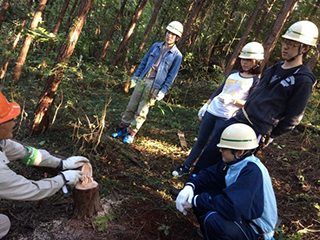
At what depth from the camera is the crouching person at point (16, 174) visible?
194 cm

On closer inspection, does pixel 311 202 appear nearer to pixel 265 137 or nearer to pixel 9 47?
pixel 265 137

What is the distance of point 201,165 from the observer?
9.45ft

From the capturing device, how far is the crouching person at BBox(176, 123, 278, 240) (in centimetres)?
192

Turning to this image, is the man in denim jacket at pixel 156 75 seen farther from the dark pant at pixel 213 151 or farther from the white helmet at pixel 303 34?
the white helmet at pixel 303 34

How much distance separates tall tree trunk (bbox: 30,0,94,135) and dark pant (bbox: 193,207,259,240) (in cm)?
263

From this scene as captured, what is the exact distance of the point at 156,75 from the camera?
13.1 feet

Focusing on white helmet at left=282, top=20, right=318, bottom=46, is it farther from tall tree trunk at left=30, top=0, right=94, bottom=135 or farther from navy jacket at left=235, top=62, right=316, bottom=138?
tall tree trunk at left=30, top=0, right=94, bottom=135

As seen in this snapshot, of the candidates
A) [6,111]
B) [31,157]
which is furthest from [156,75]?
[6,111]

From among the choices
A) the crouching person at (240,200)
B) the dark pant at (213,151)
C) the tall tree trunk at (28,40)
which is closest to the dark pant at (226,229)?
the crouching person at (240,200)

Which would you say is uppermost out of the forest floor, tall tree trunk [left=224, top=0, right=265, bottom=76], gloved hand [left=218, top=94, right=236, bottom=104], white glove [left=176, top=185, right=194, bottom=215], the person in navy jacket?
tall tree trunk [left=224, top=0, right=265, bottom=76]

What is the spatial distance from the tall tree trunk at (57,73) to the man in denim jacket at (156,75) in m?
1.05

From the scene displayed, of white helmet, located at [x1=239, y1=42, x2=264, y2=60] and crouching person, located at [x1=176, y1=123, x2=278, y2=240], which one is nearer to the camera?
crouching person, located at [x1=176, y1=123, x2=278, y2=240]

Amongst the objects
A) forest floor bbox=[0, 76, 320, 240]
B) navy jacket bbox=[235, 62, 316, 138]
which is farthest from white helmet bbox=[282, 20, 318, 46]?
forest floor bbox=[0, 76, 320, 240]

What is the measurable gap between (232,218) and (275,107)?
108 centimetres
